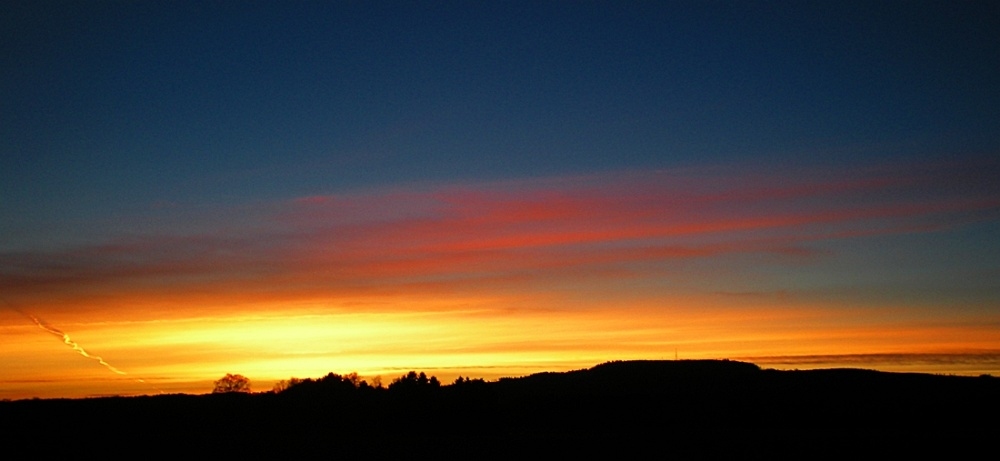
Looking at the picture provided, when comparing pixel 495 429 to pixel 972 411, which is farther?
pixel 972 411

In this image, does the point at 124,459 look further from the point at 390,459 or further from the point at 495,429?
the point at 495,429

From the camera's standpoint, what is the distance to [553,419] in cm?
8400

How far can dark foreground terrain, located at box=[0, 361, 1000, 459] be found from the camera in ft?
176

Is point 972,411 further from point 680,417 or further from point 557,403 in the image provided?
point 557,403

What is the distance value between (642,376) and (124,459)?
87.9 meters

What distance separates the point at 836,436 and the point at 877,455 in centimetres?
1203

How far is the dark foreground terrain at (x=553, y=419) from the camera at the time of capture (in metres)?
53.5

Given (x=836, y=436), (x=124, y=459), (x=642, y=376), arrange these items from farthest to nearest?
(x=642, y=376) < (x=836, y=436) < (x=124, y=459)

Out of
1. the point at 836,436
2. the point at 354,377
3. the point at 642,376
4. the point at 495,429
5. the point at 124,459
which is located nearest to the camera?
the point at 124,459

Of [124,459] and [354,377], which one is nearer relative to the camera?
[124,459]

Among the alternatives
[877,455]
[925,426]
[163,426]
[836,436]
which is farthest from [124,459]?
[925,426]

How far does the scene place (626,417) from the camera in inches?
3364

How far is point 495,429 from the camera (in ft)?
247

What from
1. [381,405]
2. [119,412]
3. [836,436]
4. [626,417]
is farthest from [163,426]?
[836,436]
